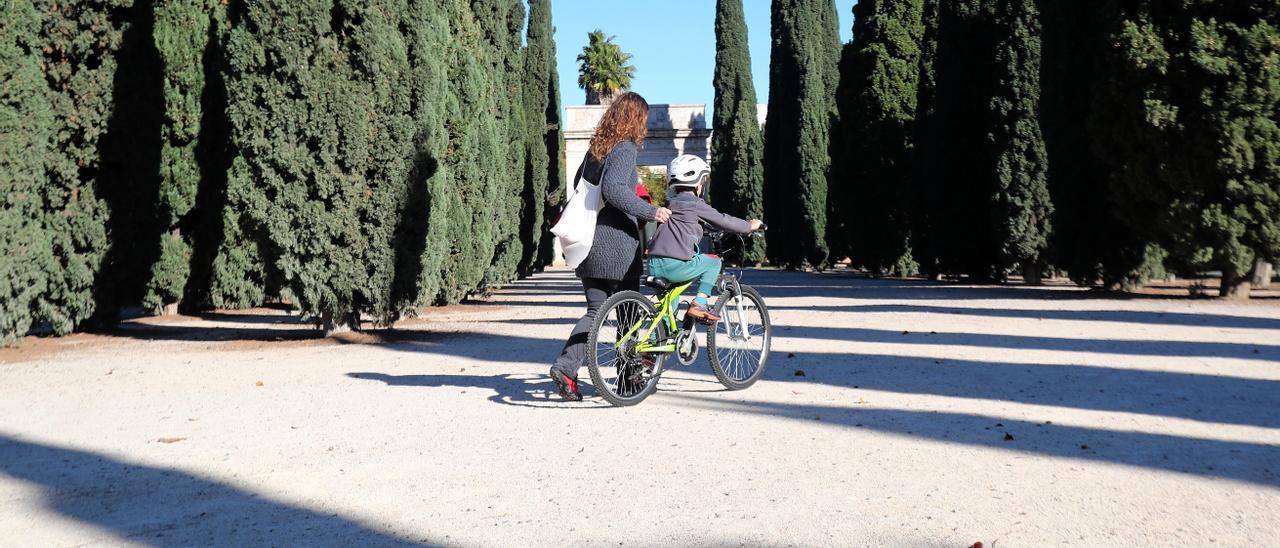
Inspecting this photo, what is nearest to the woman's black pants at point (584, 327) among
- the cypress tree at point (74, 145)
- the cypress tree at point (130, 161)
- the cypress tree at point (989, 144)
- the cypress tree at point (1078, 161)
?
the cypress tree at point (74, 145)

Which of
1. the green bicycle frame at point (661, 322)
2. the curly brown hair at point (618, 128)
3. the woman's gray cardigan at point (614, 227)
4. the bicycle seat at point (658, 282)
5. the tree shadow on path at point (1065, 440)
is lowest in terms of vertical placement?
the tree shadow on path at point (1065, 440)

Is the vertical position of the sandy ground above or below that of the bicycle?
below

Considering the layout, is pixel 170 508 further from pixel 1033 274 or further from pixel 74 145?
pixel 1033 274

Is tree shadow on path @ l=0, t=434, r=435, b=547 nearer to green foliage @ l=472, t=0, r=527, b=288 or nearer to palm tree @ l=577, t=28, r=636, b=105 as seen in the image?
green foliage @ l=472, t=0, r=527, b=288

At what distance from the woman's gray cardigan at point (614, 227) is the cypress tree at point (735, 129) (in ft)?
120

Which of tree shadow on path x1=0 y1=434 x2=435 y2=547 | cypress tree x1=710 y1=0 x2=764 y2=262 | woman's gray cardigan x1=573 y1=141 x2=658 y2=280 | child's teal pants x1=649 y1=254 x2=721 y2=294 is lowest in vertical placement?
tree shadow on path x1=0 y1=434 x2=435 y2=547

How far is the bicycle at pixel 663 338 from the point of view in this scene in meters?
6.83

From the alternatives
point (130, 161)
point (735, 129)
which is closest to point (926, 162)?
point (130, 161)

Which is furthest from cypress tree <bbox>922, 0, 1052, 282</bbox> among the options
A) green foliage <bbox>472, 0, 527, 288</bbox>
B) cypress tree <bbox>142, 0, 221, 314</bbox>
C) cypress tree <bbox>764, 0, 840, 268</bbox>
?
cypress tree <bbox>142, 0, 221, 314</bbox>

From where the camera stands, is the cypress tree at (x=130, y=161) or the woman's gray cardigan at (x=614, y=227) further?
the cypress tree at (x=130, y=161)

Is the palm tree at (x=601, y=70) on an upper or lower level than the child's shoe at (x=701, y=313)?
upper

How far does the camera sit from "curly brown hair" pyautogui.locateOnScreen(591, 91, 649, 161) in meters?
7.12

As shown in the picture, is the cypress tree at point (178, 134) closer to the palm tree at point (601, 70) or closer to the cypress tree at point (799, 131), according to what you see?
the cypress tree at point (799, 131)

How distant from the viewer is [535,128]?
95.0 ft
